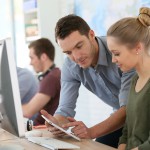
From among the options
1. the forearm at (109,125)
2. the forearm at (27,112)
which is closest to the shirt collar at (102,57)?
the forearm at (109,125)

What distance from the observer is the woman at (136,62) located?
1.35 m

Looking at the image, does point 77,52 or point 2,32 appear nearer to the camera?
point 77,52

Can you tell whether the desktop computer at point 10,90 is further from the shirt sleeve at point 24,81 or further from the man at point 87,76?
the shirt sleeve at point 24,81

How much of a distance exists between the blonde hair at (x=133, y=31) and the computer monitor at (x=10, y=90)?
0.50 metres

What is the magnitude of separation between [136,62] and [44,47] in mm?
1683

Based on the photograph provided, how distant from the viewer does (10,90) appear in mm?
1155

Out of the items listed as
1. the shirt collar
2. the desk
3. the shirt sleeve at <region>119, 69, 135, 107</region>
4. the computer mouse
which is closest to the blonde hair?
the shirt sleeve at <region>119, 69, 135, 107</region>

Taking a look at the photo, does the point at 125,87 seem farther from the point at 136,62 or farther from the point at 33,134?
the point at 33,134

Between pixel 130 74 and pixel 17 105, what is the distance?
0.69 meters

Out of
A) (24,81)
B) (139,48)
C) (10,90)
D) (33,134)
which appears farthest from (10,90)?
(24,81)

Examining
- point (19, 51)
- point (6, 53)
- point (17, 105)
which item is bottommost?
point (19, 51)


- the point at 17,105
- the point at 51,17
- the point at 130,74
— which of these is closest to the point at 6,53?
the point at 17,105

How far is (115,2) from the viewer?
2809 millimetres

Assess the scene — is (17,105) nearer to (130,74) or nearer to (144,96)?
(144,96)
